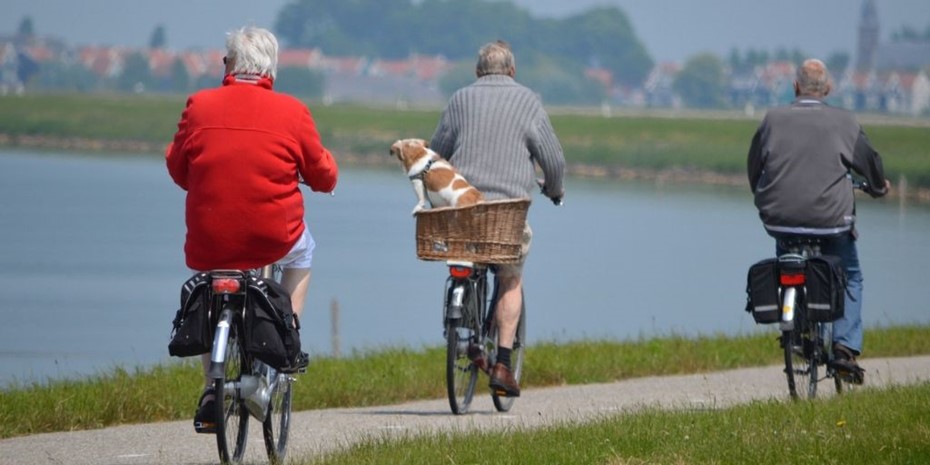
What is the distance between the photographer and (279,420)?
726cm

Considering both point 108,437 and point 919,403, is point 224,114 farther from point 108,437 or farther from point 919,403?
point 919,403

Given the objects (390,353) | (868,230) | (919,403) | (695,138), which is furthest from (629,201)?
(919,403)

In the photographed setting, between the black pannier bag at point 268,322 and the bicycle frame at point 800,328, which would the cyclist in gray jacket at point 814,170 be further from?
the black pannier bag at point 268,322

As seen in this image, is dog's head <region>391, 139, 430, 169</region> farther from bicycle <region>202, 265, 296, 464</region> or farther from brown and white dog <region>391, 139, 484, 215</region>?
bicycle <region>202, 265, 296, 464</region>

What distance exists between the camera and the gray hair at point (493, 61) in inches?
376

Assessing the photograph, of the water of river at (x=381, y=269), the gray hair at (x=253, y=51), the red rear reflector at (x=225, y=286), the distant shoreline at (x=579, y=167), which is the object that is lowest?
the distant shoreline at (x=579, y=167)

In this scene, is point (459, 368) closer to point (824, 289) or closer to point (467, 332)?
point (467, 332)

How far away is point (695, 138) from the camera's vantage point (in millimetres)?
102688

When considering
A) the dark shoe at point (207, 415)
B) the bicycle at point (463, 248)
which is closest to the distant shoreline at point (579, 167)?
the bicycle at point (463, 248)

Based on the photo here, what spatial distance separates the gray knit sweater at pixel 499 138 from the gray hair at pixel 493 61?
6 cm

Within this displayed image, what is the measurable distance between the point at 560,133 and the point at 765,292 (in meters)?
95.5

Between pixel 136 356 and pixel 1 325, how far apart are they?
17.4 ft

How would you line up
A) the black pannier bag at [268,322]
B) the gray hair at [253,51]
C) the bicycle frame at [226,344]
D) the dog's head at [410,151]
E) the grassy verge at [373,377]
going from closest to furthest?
the bicycle frame at [226,344], the black pannier bag at [268,322], the gray hair at [253,51], the grassy verge at [373,377], the dog's head at [410,151]

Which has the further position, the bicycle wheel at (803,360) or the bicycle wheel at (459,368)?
the bicycle wheel at (803,360)
